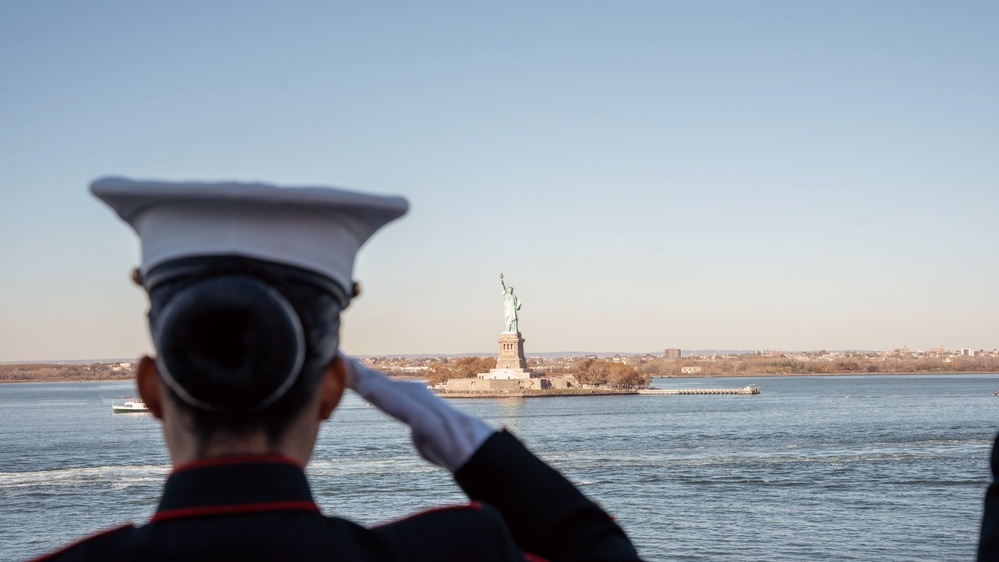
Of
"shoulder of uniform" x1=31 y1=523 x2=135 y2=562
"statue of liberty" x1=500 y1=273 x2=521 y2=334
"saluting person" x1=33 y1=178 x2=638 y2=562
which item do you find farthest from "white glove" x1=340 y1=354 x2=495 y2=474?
"statue of liberty" x1=500 y1=273 x2=521 y2=334

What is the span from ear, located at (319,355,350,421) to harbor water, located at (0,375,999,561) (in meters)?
20.4

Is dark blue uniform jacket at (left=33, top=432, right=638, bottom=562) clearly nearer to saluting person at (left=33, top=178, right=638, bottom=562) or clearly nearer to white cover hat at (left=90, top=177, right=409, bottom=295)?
saluting person at (left=33, top=178, right=638, bottom=562)

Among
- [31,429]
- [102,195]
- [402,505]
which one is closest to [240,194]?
[102,195]

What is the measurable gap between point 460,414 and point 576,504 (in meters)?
0.15

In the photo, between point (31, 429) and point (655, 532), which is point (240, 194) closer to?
point (655, 532)

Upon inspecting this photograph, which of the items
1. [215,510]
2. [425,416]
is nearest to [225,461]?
[215,510]

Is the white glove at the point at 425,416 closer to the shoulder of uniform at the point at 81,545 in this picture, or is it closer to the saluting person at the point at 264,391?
the saluting person at the point at 264,391

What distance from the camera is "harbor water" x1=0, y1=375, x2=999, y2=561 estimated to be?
23797 millimetres

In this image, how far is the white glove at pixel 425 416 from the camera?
1.08m

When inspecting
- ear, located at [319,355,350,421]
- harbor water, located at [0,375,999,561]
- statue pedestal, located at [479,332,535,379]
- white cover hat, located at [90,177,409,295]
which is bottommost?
harbor water, located at [0,375,999,561]

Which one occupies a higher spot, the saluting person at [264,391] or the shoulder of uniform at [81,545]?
the saluting person at [264,391]

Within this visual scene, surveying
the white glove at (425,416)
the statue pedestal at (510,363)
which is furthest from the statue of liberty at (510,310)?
the white glove at (425,416)

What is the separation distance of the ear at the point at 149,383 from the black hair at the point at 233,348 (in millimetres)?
32

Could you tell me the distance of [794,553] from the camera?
21859 mm
